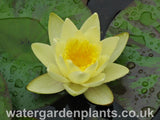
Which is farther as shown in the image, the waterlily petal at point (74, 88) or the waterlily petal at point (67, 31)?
the waterlily petal at point (67, 31)

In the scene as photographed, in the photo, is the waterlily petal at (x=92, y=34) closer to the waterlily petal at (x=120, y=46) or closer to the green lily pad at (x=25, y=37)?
the waterlily petal at (x=120, y=46)

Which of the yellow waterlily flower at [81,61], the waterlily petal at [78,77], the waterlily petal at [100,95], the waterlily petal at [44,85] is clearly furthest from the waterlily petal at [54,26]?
the waterlily petal at [100,95]

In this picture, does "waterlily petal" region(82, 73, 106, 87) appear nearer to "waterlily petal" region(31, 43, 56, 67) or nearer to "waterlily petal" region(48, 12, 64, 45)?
"waterlily petal" region(31, 43, 56, 67)

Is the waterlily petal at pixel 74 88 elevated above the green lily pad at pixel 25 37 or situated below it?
below

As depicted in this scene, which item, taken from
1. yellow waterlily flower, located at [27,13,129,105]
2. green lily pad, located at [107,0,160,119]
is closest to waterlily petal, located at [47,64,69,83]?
yellow waterlily flower, located at [27,13,129,105]

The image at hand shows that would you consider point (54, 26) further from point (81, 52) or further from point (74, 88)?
point (74, 88)

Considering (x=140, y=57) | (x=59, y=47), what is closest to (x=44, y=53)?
(x=59, y=47)

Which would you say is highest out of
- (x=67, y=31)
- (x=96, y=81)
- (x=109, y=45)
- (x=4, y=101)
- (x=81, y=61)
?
(x=67, y=31)
